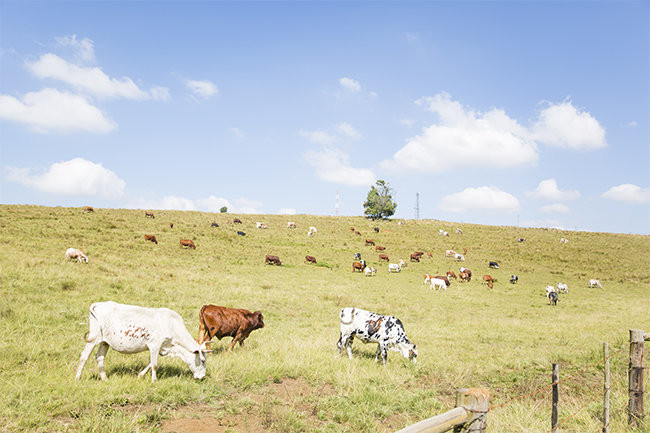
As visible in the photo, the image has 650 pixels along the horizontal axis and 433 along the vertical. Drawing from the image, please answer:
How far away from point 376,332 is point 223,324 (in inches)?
169

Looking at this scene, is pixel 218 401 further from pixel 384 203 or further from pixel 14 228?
pixel 384 203

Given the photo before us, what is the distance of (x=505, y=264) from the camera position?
42.8 m

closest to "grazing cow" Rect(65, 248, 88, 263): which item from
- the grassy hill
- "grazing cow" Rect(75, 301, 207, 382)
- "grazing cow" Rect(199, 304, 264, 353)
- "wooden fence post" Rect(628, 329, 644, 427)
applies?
the grassy hill

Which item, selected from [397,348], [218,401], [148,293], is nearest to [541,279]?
[397,348]

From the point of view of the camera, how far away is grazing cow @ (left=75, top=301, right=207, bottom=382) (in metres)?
6.91

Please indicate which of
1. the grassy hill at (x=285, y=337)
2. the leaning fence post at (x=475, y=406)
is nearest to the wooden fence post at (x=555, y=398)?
the grassy hill at (x=285, y=337)

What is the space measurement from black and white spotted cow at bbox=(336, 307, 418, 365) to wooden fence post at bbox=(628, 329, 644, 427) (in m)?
4.60

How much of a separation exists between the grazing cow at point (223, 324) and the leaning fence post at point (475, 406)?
761 cm

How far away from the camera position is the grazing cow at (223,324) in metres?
10.3

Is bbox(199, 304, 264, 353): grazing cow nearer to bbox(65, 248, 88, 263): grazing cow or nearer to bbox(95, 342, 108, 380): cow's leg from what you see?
bbox(95, 342, 108, 380): cow's leg

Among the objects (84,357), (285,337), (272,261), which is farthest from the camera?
(272,261)

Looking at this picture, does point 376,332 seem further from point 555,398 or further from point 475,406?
point 475,406

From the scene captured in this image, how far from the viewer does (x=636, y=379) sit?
611cm

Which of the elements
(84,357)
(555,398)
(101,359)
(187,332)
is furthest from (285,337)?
(555,398)
